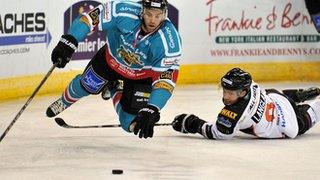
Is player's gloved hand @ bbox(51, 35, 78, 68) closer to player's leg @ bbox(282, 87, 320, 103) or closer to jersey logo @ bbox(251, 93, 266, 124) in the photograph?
jersey logo @ bbox(251, 93, 266, 124)

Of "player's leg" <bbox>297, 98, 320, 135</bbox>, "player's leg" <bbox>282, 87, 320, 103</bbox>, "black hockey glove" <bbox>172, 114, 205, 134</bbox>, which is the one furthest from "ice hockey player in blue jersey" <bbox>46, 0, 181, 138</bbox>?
"player's leg" <bbox>282, 87, 320, 103</bbox>

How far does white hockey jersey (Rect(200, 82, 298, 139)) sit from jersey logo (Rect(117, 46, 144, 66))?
2.17ft

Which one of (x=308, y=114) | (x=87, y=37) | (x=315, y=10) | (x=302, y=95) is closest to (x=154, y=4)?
(x=308, y=114)

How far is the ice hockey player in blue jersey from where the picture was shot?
4758 millimetres

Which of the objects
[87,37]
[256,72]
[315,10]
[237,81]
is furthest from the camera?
[256,72]

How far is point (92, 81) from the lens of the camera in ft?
18.2

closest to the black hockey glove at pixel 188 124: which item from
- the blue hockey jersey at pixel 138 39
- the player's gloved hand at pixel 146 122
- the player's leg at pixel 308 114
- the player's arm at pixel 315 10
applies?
the blue hockey jersey at pixel 138 39

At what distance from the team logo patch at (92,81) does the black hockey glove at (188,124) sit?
0.59 meters

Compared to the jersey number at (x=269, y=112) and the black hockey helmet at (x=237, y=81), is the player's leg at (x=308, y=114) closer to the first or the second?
the jersey number at (x=269, y=112)

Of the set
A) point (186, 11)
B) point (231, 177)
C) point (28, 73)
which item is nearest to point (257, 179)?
point (231, 177)

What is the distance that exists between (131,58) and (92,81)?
1.41ft

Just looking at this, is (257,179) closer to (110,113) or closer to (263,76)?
(110,113)

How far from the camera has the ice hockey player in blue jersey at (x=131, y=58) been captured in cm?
476

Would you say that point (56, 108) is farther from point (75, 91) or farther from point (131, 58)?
point (131, 58)
